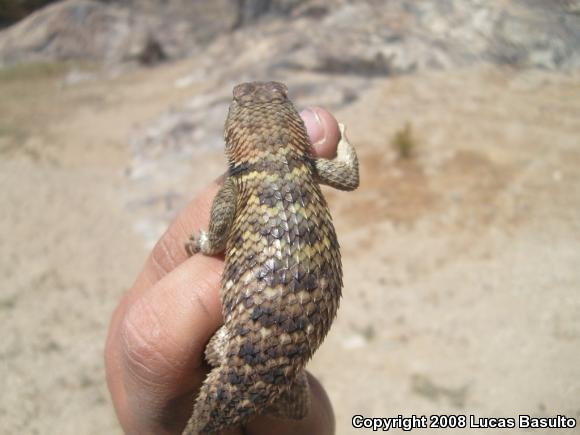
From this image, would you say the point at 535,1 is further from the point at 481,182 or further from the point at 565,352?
the point at 565,352

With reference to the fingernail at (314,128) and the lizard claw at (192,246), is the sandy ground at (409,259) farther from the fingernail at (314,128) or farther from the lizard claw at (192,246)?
the fingernail at (314,128)

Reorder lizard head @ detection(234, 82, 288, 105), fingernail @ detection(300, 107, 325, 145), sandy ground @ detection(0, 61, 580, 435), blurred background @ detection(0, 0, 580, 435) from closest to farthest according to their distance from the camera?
fingernail @ detection(300, 107, 325, 145), lizard head @ detection(234, 82, 288, 105), sandy ground @ detection(0, 61, 580, 435), blurred background @ detection(0, 0, 580, 435)

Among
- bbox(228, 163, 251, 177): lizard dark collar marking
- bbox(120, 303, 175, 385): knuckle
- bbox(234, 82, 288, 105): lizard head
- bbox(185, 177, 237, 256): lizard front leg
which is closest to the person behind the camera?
bbox(120, 303, 175, 385): knuckle

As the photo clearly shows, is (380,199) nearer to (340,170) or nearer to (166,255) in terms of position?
(340,170)

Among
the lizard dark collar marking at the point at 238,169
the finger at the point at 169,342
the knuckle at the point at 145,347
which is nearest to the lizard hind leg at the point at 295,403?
the finger at the point at 169,342

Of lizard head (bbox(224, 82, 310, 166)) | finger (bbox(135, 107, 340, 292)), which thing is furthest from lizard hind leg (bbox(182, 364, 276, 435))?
lizard head (bbox(224, 82, 310, 166))

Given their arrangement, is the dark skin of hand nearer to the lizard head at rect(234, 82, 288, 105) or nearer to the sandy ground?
the lizard head at rect(234, 82, 288, 105)

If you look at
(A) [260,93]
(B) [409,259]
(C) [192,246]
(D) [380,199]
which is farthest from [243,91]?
(D) [380,199]
